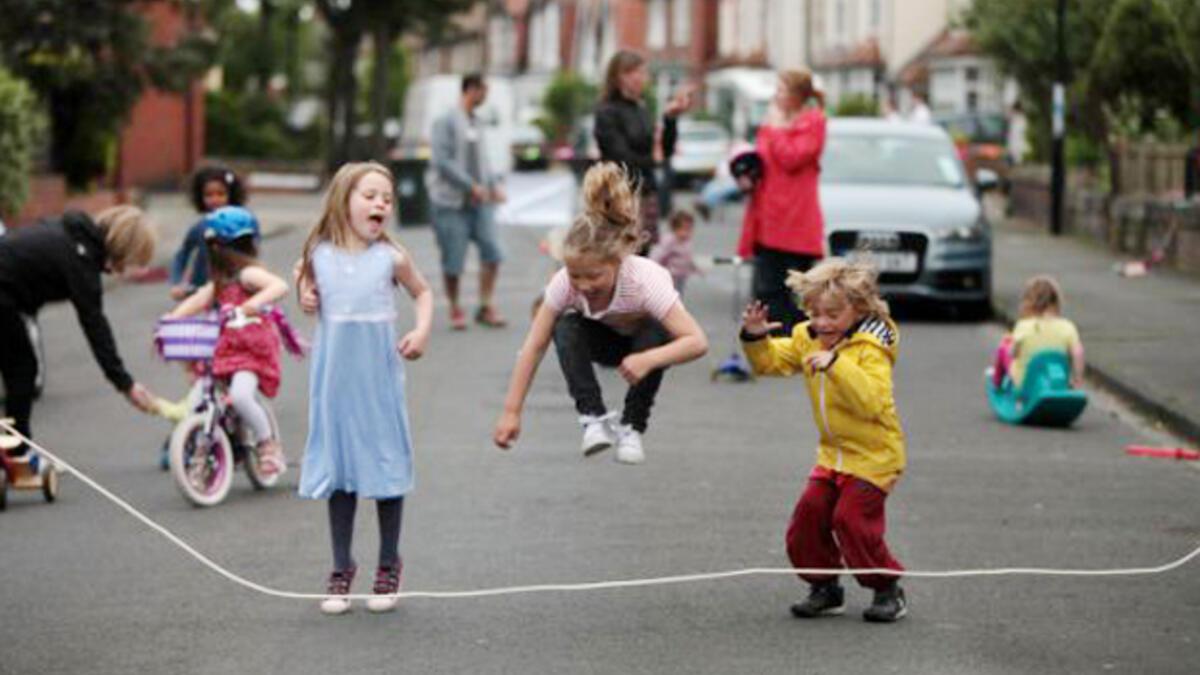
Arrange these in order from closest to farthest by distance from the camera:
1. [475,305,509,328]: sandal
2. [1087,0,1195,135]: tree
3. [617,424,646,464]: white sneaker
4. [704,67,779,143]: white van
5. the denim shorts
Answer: [617,424,646,464]: white sneaker < the denim shorts < [475,305,509,328]: sandal < [1087,0,1195,135]: tree < [704,67,779,143]: white van

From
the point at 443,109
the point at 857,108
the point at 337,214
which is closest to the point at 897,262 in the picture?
the point at 337,214

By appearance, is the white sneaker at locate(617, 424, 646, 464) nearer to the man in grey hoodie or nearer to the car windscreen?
the man in grey hoodie

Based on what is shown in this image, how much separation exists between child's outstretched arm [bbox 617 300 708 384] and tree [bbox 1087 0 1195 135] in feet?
62.6

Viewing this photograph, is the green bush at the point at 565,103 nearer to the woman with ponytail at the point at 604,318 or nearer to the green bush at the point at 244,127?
the green bush at the point at 244,127

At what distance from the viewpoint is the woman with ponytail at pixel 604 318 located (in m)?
8.29

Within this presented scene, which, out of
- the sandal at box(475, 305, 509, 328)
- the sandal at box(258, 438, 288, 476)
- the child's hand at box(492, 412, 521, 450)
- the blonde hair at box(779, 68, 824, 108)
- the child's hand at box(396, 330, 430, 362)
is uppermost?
the blonde hair at box(779, 68, 824, 108)

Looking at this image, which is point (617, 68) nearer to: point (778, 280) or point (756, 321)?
point (778, 280)

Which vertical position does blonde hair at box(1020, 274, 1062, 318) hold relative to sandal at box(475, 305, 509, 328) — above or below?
above

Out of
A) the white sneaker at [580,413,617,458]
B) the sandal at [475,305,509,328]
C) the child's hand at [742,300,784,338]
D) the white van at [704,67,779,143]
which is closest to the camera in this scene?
the child's hand at [742,300,784,338]

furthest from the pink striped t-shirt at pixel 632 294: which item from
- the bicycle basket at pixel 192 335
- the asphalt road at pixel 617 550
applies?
the bicycle basket at pixel 192 335

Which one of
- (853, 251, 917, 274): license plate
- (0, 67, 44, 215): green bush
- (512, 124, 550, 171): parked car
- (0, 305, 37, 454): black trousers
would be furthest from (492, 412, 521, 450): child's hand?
(512, 124, 550, 171): parked car

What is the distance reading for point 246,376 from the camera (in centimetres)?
1127

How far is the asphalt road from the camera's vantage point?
775 centimetres

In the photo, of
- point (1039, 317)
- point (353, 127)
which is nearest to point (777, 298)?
point (1039, 317)
